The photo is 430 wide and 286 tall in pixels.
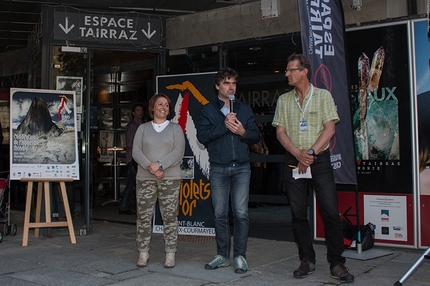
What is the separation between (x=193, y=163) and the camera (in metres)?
6.75

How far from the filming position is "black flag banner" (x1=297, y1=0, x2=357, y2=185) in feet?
17.5

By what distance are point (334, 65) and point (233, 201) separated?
1.74m

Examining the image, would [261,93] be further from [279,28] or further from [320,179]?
[320,179]

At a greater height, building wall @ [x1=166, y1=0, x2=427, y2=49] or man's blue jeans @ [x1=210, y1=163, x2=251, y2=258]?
building wall @ [x1=166, y1=0, x2=427, y2=49]

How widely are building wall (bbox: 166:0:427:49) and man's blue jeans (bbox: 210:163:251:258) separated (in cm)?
232

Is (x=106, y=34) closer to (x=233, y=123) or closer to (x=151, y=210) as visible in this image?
(x=151, y=210)

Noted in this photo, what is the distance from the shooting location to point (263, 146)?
22.5 feet

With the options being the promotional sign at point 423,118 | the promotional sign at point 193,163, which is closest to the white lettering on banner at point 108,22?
the promotional sign at point 193,163

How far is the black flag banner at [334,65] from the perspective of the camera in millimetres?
5332

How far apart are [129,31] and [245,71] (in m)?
1.81

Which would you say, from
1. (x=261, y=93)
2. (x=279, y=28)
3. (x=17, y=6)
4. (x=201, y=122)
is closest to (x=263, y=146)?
(x=261, y=93)

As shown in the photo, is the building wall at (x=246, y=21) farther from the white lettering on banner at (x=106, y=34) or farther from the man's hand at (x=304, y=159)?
the man's hand at (x=304, y=159)

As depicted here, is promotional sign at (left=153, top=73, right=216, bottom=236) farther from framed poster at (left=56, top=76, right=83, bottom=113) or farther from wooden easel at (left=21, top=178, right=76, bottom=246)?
framed poster at (left=56, top=76, right=83, bottom=113)

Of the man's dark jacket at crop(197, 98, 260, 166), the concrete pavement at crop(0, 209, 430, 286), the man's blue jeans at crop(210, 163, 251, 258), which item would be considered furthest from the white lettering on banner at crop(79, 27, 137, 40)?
the man's blue jeans at crop(210, 163, 251, 258)
